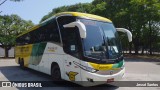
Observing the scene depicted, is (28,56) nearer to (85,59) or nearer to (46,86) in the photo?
(46,86)

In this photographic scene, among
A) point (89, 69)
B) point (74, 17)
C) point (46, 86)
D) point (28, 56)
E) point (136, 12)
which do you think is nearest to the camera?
point (89, 69)

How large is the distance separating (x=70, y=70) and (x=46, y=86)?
71.2 inches

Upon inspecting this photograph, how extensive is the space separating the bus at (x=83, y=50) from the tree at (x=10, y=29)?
32336 millimetres

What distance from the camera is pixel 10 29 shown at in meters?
45.5

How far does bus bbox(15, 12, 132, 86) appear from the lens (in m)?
Answer: 9.34

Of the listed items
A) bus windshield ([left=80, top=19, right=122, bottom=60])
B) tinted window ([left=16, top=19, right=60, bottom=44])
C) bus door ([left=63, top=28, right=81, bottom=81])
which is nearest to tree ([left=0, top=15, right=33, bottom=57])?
tinted window ([left=16, top=19, right=60, bottom=44])

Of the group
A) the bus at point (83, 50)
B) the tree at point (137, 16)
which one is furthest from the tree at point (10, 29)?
the bus at point (83, 50)

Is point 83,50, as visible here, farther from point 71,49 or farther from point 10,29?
point 10,29

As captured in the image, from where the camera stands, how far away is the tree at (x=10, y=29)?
43062 millimetres

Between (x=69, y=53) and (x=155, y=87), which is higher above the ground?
(x=69, y=53)

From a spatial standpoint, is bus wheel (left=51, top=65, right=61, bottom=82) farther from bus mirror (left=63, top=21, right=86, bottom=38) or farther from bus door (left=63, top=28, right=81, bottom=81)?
bus mirror (left=63, top=21, right=86, bottom=38)

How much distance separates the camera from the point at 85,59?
30.6ft

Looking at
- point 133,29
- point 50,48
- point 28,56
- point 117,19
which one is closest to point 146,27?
point 133,29

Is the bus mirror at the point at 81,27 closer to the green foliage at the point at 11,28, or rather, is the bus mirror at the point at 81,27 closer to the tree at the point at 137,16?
the tree at the point at 137,16
